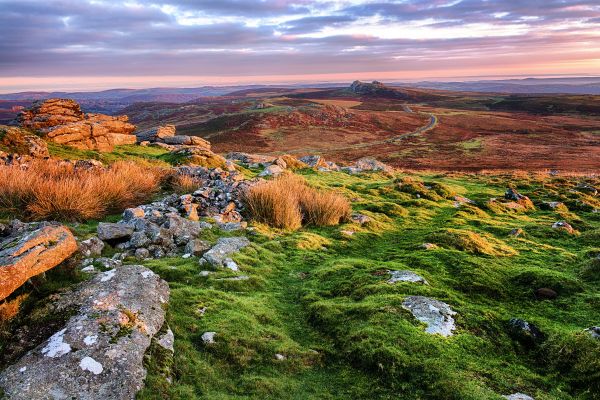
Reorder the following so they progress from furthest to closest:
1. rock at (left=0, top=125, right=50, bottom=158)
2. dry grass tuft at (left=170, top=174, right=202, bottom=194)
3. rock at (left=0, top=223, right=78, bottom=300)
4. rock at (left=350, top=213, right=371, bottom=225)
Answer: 1. rock at (left=0, top=125, right=50, bottom=158)
2. dry grass tuft at (left=170, top=174, right=202, bottom=194)
3. rock at (left=350, top=213, right=371, bottom=225)
4. rock at (left=0, top=223, right=78, bottom=300)

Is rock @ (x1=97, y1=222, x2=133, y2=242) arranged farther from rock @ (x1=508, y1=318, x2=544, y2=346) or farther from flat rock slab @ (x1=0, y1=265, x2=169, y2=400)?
rock @ (x1=508, y1=318, x2=544, y2=346)

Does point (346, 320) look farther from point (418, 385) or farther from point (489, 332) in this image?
point (489, 332)

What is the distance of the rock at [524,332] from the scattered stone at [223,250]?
5.57 meters

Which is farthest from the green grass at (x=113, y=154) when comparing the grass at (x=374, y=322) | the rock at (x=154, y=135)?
the grass at (x=374, y=322)

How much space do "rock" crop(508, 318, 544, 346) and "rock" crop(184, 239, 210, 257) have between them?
642 cm

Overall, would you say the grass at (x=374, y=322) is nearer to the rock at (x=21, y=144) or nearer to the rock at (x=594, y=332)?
the rock at (x=594, y=332)

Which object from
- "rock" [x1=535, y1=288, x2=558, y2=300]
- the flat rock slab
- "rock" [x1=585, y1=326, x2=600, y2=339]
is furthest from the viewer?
"rock" [x1=535, y1=288, x2=558, y2=300]

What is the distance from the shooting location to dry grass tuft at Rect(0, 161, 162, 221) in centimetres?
1071

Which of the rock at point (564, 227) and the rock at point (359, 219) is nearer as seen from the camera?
the rock at point (564, 227)

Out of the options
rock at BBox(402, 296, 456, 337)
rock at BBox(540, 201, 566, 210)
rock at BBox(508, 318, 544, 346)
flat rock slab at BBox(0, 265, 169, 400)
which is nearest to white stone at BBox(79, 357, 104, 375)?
flat rock slab at BBox(0, 265, 169, 400)

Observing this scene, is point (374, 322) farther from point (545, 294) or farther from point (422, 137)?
point (422, 137)

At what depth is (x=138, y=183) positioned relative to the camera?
1430cm

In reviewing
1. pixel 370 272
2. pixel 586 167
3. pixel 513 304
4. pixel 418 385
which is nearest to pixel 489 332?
pixel 513 304

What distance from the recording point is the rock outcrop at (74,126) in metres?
26.5
